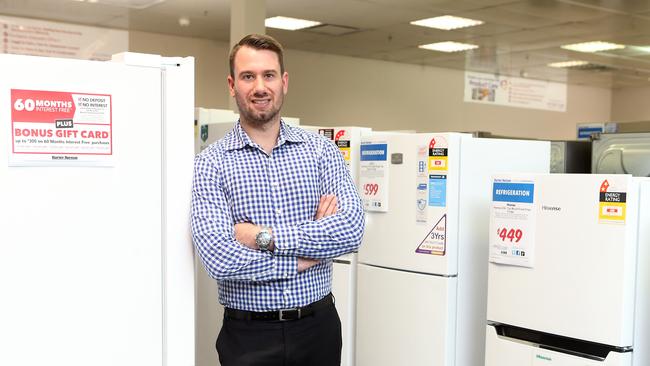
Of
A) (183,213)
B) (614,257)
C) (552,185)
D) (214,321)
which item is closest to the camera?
(183,213)

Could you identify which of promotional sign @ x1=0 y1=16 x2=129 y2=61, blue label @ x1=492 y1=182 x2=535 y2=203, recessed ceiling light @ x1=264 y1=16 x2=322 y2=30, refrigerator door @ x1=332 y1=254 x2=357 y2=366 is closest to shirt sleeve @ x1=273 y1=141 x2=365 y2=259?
blue label @ x1=492 y1=182 x2=535 y2=203

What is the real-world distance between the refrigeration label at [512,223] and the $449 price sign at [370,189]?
2.43 ft

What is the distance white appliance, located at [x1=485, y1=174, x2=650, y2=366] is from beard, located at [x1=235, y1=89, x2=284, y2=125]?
1164mm

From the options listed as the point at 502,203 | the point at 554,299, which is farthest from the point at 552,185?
the point at 554,299

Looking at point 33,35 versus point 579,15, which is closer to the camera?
point 33,35

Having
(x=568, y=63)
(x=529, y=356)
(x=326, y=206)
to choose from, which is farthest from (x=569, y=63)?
(x=326, y=206)

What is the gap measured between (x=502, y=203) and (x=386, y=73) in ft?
34.0

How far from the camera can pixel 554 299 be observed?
8.89 ft

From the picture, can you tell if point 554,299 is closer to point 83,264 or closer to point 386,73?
point 83,264

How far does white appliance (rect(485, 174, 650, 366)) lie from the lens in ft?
8.23

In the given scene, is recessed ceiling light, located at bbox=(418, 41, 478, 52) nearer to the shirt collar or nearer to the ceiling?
the ceiling

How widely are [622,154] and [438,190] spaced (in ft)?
3.64

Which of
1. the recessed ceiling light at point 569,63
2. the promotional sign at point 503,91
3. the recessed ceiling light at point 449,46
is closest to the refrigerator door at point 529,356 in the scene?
the recessed ceiling light at point 449,46

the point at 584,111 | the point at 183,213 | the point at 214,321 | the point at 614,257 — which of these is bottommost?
the point at 214,321
